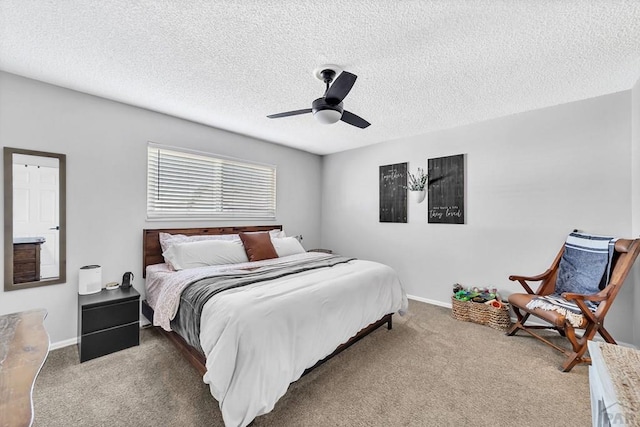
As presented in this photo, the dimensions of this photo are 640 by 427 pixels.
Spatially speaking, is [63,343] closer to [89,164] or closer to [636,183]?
[89,164]

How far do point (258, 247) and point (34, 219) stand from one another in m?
2.13

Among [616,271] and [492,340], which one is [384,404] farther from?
[616,271]

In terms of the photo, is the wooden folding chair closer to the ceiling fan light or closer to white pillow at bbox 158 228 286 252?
the ceiling fan light

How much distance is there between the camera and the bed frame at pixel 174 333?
2.05 metres

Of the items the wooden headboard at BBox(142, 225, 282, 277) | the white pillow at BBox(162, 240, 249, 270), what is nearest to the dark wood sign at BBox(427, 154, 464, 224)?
the white pillow at BBox(162, 240, 249, 270)

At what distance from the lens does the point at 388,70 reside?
2238 millimetres

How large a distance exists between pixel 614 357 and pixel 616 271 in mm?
2133

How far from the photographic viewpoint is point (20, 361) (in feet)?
3.45

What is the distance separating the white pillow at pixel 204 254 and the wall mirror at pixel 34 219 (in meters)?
0.94

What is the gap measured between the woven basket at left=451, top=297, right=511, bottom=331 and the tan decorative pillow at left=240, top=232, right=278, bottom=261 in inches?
95.0

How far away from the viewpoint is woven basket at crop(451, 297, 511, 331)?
297cm

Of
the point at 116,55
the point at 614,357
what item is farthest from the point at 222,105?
the point at 614,357

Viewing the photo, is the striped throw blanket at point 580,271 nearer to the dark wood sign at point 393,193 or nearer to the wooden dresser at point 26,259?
the dark wood sign at point 393,193

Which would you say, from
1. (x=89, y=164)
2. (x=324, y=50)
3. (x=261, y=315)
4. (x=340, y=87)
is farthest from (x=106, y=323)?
(x=324, y=50)
